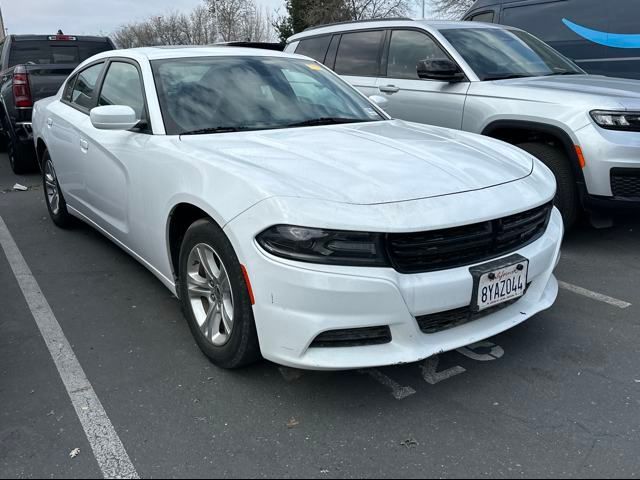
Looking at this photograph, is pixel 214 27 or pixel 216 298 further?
pixel 214 27

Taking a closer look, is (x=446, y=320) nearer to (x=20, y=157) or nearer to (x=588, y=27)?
(x=588, y=27)

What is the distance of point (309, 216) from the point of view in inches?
94.1

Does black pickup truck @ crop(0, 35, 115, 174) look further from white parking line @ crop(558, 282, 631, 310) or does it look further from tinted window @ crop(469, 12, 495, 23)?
white parking line @ crop(558, 282, 631, 310)

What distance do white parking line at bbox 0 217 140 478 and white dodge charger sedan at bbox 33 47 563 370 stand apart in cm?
61

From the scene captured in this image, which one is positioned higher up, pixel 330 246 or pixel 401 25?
pixel 401 25

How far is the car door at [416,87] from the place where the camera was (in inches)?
211

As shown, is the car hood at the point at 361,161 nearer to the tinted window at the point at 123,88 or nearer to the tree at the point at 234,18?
the tinted window at the point at 123,88

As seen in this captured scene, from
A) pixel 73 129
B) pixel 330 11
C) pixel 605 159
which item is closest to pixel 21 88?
pixel 73 129

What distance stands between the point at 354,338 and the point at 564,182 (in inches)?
116

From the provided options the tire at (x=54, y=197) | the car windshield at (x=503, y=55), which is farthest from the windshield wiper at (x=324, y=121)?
the tire at (x=54, y=197)

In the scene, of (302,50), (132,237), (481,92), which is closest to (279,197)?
(132,237)

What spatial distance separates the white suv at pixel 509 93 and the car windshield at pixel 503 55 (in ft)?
0.04

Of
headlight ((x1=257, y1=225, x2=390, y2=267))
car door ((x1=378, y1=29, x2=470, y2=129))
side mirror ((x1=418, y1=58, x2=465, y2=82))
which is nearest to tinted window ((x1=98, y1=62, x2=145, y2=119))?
headlight ((x1=257, y1=225, x2=390, y2=267))

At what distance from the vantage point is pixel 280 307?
7.97 ft
